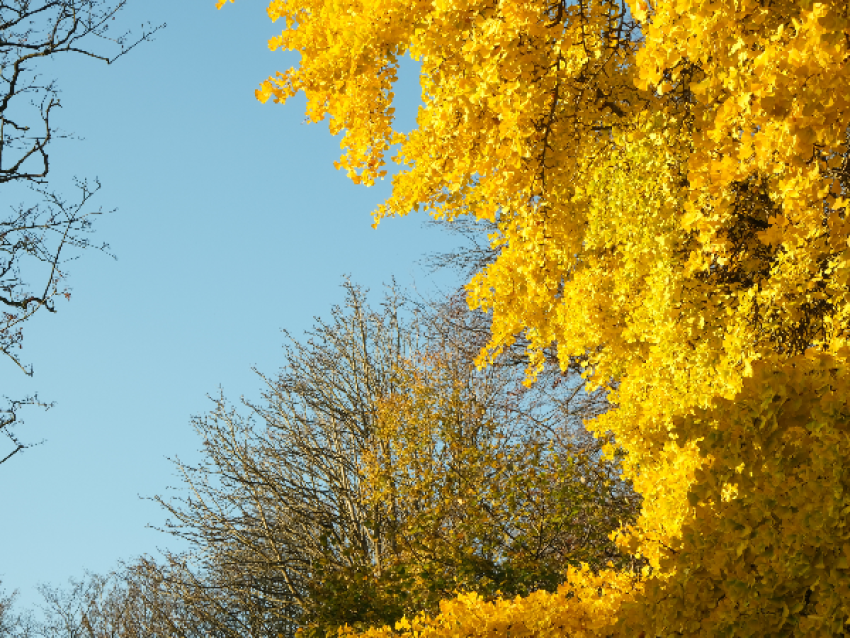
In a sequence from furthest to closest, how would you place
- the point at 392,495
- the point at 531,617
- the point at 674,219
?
1. the point at 392,495
2. the point at 674,219
3. the point at 531,617

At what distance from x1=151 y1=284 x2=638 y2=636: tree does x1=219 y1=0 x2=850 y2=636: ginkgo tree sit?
6.08 ft

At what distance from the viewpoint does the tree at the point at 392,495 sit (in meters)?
8.98

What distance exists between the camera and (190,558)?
37.0ft

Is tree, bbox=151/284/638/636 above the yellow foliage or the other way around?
above

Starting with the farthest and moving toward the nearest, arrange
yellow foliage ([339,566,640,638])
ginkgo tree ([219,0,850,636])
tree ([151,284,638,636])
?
tree ([151,284,638,636])
yellow foliage ([339,566,640,638])
ginkgo tree ([219,0,850,636])

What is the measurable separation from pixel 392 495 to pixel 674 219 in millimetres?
5669

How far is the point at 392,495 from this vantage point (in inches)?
426

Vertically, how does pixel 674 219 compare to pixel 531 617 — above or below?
above

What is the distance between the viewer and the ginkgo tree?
130 inches

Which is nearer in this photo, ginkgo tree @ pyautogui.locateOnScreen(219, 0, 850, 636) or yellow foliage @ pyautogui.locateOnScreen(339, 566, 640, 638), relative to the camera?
ginkgo tree @ pyautogui.locateOnScreen(219, 0, 850, 636)

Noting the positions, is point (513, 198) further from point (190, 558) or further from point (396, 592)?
point (190, 558)

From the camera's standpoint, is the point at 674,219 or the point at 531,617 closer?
the point at 531,617

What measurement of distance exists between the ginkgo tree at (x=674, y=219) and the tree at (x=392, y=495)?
1.85 m

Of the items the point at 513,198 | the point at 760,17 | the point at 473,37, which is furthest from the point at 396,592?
the point at 760,17
